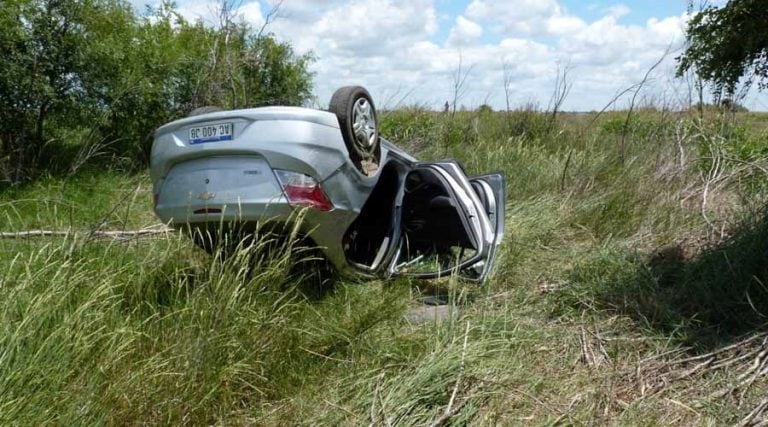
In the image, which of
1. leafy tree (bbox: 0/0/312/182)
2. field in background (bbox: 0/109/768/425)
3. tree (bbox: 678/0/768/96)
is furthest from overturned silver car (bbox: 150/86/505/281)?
leafy tree (bbox: 0/0/312/182)

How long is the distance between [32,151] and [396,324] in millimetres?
7346

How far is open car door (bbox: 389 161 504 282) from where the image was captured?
464cm

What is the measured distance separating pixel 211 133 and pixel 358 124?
1.03m

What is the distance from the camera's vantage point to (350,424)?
2738 millimetres

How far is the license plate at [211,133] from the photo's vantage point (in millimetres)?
3674

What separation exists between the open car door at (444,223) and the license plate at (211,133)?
5.08 ft

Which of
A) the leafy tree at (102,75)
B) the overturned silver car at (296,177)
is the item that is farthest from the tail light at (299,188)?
the leafy tree at (102,75)

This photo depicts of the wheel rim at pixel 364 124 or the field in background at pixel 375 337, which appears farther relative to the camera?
the wheel rim at pixel 364 124

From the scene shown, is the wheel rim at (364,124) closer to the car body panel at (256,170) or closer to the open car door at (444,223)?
the car body panel at (256,170)

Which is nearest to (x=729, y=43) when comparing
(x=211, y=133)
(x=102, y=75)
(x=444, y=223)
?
(x=444, y=223)

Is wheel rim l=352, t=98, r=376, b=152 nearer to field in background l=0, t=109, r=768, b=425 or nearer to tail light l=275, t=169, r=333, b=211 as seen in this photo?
tail light l=275, t=169, r=333, b=211

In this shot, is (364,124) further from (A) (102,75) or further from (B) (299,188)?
(A) (102,75)

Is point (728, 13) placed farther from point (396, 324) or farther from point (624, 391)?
point (396, 324)

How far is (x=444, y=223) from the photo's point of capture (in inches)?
201
